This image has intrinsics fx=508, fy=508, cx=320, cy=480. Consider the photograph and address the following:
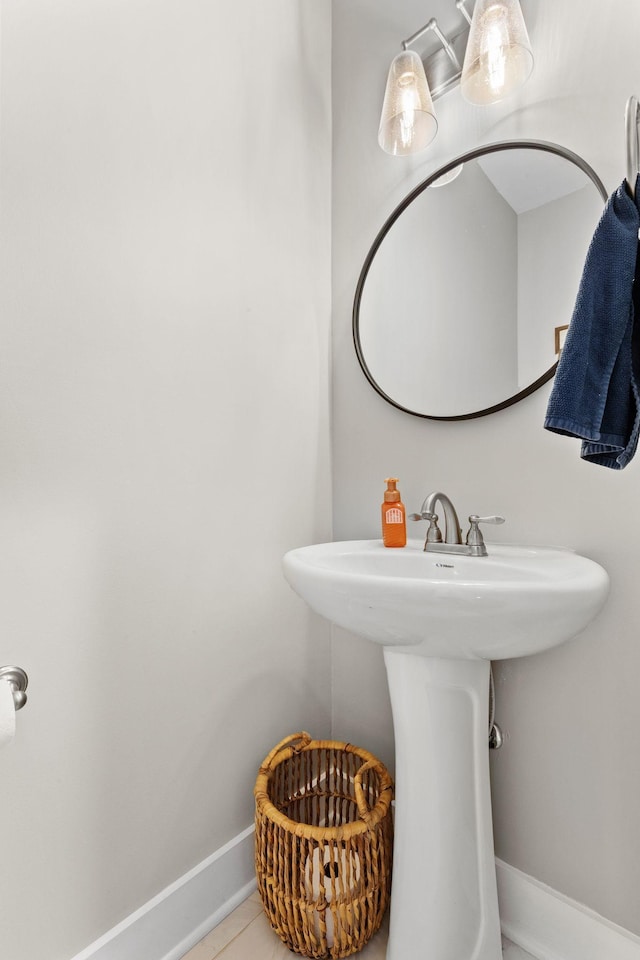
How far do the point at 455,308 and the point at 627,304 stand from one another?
1.66 ft

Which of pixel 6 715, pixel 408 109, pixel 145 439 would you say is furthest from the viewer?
pixel 408 109

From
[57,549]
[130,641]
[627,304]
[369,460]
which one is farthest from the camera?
[369,460]

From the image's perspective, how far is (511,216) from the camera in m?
1.13

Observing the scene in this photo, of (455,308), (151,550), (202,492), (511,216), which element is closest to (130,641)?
(151,550)

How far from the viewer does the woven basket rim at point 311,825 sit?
3.21 feet

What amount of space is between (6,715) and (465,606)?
25.0 inches

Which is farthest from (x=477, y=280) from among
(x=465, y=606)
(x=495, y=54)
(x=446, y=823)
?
(x=446, y=823)

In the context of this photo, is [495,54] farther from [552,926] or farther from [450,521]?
[552,926]

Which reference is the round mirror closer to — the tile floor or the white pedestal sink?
the white pedestal sink

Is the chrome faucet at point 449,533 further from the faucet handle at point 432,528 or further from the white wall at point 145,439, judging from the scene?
Answer: the white wall at point 145,439

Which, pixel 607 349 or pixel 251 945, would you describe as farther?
pixel 251 945

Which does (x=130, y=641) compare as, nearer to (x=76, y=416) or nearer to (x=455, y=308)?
(x=76, y=416)

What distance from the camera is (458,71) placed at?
3.98 feet

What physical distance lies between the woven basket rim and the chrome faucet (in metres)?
0.53
